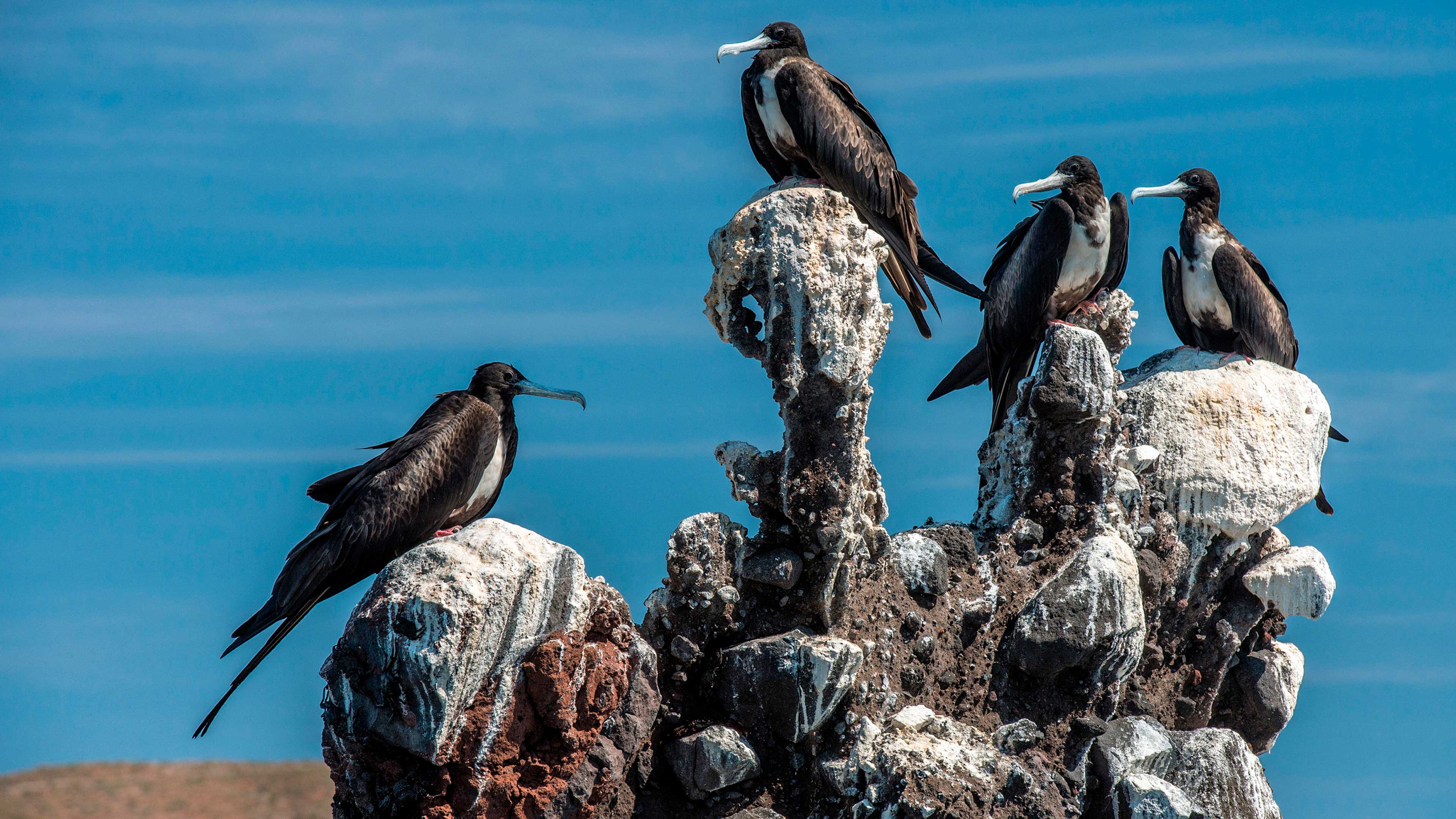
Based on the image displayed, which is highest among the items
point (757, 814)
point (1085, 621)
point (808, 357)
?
point (808, 357)

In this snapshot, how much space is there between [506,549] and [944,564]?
4.27m

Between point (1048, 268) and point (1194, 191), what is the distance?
2.08 meters

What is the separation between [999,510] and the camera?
1526 centimetres

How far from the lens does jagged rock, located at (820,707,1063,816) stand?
1188cm

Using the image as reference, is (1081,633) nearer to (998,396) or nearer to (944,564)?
(944,564)

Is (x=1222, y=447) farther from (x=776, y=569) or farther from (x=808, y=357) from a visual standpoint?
(x=776, y=569)

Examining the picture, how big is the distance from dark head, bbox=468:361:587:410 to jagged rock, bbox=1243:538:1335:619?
23.7 ft

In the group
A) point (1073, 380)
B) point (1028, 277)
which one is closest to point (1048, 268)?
point (1028, 277)

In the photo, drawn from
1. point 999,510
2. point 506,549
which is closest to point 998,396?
point 999,510

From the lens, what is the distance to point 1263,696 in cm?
1653

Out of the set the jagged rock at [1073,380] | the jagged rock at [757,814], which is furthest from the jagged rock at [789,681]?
the jagged rock at [1073,380]

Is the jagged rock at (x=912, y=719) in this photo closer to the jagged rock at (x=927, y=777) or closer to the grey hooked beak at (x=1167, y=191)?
the jagged rock at (x=927, y=777)

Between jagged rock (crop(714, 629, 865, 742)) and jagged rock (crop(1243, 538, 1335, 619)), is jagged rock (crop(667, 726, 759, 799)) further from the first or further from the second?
jagged rock (crop(1243, 538, 1335, 619))

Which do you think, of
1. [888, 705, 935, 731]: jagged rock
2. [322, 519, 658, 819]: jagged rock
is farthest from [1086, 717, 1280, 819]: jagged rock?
[322, 519, 658, 819]: jagged rock
